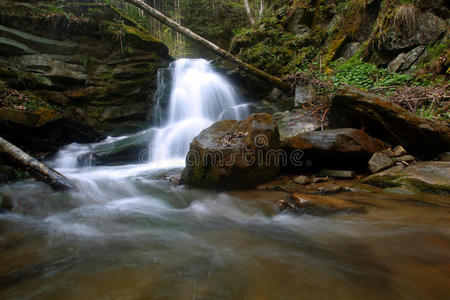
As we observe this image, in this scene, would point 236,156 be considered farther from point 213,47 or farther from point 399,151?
point 213,47

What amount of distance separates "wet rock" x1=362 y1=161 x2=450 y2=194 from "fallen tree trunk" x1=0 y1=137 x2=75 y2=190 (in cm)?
540

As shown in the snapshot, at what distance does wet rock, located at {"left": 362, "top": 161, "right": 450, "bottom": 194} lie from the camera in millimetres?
2979

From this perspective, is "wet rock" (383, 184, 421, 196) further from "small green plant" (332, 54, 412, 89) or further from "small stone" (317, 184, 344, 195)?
"small green plant" (332, 54, 412, 89)

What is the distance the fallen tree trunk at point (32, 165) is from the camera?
3566 mm

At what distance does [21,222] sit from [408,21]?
9.52 m

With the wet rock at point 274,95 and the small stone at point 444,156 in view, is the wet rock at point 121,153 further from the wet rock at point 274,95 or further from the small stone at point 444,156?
the small stone at point 444,156

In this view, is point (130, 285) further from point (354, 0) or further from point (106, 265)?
point (354, 0)

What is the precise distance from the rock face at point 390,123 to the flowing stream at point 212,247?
1462 mm

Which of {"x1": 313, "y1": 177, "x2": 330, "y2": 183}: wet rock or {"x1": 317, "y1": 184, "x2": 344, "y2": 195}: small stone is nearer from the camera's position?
{"x1": 317, "y1": 184, "x2": 344, "y2": 195}: small stone

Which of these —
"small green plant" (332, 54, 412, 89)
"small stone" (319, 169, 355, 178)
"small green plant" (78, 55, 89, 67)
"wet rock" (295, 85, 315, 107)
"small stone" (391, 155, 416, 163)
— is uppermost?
"small green plant" (78, 55, 89, 67)

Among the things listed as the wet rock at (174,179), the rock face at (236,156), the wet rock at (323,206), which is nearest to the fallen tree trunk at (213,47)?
the rock face at (236,156)

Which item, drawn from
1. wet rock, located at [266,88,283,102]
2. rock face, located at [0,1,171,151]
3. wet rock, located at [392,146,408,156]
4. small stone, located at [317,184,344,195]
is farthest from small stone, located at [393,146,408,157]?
rock face, located at [0,1,171,151]

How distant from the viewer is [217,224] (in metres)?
2.83

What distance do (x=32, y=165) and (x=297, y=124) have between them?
565 cm
